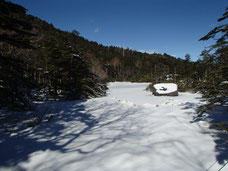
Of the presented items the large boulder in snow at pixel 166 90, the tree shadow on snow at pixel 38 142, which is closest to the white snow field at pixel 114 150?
the tree shadow on snow at pixel 38 142

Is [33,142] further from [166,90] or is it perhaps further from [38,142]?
[166,90]

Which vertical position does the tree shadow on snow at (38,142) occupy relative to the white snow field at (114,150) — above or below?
below

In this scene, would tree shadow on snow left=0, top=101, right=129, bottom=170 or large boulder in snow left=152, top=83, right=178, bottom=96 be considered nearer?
tree shadow on snow left=0, top=101, right=129, bottom=170

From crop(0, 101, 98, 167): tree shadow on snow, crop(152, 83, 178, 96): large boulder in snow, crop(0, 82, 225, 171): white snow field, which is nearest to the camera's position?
crop(0, 82, 225, 171): white snow field

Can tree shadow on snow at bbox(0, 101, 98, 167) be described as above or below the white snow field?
below

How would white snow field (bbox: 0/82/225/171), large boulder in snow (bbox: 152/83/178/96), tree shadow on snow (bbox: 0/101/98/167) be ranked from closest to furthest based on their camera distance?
white snow field (bbox: 0/82/225/171) → tree shadow on snow (bbox: 0/101/98/167) → large boulder in snow (bbox: 152/83/178/96)

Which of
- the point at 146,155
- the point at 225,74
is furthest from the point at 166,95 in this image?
the point at 146,155

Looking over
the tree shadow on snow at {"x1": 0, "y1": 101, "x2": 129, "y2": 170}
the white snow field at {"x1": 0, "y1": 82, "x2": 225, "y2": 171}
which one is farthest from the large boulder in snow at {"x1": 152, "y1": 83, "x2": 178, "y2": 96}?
the tree shadow on snow at {"x1": 0, "y1": 101, "x2": 129, "y2": 170}

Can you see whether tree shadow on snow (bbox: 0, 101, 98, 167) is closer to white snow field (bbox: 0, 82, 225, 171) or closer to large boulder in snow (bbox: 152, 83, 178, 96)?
white snow field (bbox: 0, 82, 225, 171)

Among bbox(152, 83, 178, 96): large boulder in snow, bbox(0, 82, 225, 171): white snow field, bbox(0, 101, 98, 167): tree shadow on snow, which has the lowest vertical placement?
bbox(0, 101, 98, 167): tree shadow on snow

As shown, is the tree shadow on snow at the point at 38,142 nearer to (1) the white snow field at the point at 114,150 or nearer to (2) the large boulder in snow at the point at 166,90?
(1) the white snow field at the point at 114,150

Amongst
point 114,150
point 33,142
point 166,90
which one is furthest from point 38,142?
point 166,90

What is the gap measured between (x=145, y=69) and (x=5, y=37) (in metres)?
46.3

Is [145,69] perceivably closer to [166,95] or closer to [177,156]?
[166,95]
